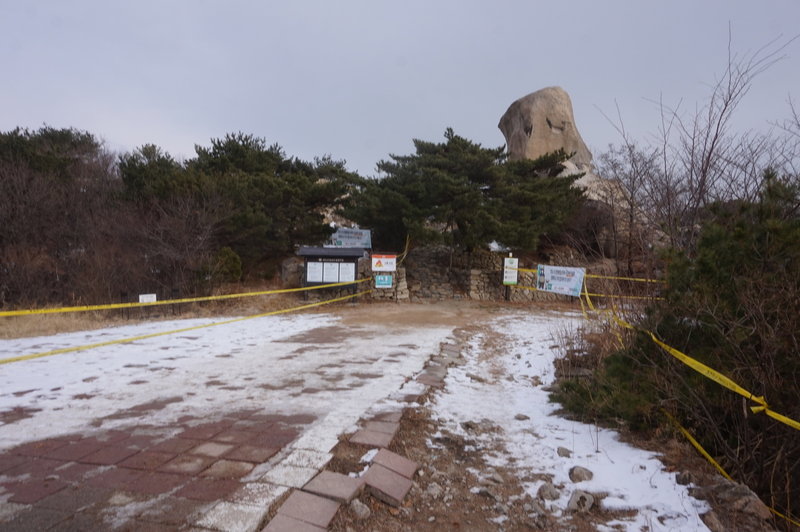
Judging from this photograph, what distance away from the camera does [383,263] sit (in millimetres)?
13914

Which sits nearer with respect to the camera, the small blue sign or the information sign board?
the small blue sign

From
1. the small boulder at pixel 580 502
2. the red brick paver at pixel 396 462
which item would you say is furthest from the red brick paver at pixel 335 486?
the small boulder at pixel 580 502

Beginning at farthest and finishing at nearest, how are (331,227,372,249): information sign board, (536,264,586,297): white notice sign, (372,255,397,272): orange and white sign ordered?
(331,227,372,249): information sign board → (372,255,397,272): orange and white sign → (536,264,586,297): white notice sign

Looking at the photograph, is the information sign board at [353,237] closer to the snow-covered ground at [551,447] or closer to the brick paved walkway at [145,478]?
the snow-covered ground at [551,447]

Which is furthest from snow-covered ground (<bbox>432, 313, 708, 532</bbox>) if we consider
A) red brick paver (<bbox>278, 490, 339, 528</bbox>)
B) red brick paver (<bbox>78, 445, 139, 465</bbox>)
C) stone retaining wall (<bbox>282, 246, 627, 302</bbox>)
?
stone retaining wall (<bbox>282, 246, 627, 302</bbox>)

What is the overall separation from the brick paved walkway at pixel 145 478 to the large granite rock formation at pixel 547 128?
99.0ft

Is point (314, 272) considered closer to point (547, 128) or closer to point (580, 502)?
point (580, 502)

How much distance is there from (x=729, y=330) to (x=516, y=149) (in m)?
31.0

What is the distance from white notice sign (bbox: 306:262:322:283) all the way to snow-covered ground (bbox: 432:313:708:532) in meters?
8.00

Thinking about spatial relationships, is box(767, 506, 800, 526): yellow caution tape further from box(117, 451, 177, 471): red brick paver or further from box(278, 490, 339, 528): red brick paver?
box(117, 451, 177, 471): red brick paver

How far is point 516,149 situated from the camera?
104 ft

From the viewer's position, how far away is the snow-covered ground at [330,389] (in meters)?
3.03

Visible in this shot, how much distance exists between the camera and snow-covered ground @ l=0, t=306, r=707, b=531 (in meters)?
3.03

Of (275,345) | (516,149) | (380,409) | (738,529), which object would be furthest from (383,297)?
(516,149)
